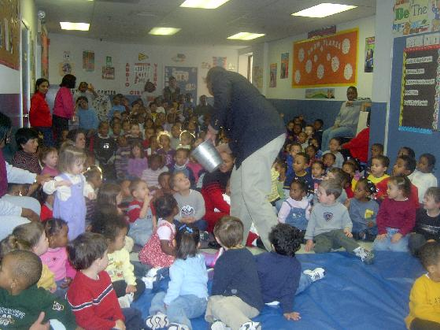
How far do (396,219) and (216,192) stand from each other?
1828 millimetres

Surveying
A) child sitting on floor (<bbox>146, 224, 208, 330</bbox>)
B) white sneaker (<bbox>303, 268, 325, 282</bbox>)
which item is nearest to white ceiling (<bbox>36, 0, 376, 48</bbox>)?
white sneaker (<bbox>303, 268, 325, 282</bbox>)

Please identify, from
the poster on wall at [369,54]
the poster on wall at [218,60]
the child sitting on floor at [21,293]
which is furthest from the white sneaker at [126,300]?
the poster on wall at [218,60]

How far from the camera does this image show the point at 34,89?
870 centimetres

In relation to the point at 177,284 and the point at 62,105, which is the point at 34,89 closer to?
the point at 62,105

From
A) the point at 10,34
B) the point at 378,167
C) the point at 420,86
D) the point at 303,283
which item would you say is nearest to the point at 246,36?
the point at 420,86

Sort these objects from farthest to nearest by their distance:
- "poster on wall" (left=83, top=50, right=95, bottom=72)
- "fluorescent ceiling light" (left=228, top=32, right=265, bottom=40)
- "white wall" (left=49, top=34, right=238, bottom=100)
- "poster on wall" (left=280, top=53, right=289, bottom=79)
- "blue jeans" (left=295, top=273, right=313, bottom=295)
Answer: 1. "poster on wall" (left=83, top=50, right=95, bottom=72)
2. "white wall" (left=49, top=34, right=238, bottom=100)
3. "poster on wall" (left=280, top=53, right=289, bottom=79)
4. "fluorescent ceiling light" (left=228, top=32, right=265, bottom=40)
5. "blue jeans" (left=295, top=273, right=313, bottom=295)

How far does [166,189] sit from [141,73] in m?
11.6

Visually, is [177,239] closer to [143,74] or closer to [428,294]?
[428,294]

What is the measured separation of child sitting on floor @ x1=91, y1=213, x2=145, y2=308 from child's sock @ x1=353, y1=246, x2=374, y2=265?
6.58ft

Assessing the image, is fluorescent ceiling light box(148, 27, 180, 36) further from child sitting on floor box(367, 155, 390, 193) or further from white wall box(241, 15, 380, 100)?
child sitting on floor box(367, 155, 390, 193)

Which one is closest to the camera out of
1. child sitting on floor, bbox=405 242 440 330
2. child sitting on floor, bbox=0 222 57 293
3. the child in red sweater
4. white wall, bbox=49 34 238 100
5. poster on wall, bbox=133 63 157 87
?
the child in red sweater

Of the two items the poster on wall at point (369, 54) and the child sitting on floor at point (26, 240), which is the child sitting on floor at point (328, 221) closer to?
the child sitting on floor at point (26, 240)

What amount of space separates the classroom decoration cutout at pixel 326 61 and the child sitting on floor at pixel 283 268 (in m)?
7.98

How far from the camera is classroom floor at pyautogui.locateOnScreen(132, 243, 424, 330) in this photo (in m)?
3.20
